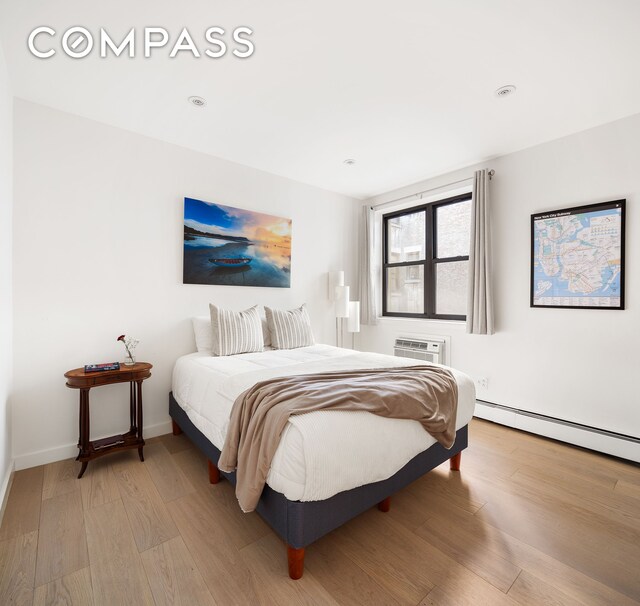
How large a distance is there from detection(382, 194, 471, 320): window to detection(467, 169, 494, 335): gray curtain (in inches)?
14.1

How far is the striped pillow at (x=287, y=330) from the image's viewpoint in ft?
10.8

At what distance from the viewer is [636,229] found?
250 centimetres

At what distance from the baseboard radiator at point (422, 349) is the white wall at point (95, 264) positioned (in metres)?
2.03

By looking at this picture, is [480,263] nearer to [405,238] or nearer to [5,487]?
[405,238]

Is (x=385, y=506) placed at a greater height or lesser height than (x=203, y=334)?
lesser

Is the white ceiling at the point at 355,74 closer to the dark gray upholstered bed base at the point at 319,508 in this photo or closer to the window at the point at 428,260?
the window at the point at 428,260

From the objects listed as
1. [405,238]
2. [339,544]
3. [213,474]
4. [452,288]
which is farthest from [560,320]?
[213,474]

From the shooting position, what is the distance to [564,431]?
9.12 ft

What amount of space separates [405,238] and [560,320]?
6.61 ft

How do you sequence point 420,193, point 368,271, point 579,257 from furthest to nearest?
1. point 368,271
2. point 420,193
3. point 579,257

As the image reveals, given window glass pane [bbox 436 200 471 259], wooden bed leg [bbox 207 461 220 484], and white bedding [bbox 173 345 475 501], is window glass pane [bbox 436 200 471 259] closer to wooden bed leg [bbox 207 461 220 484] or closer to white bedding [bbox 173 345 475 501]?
white bedding [bbox 173 345 475 501]

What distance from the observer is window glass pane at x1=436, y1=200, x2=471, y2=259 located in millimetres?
3700

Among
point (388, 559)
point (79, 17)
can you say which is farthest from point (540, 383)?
point (79, 17)

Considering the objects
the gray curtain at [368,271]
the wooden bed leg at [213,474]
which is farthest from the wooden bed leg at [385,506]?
the gray curtain at [368,271]
